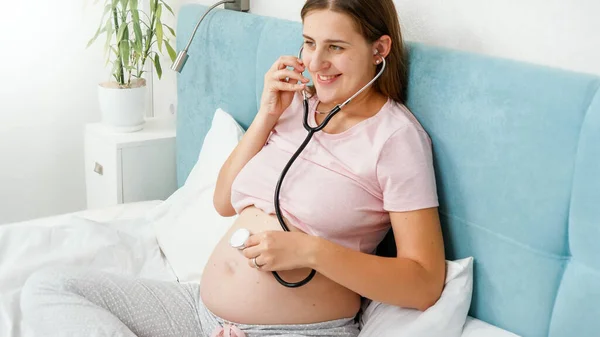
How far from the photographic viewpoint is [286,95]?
1542 millimetres

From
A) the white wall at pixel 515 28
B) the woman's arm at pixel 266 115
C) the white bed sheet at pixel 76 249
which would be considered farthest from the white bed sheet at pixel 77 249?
the white wall at pixel 515 28

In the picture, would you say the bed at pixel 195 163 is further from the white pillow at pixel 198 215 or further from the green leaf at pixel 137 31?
the green leaf at pixel 137 31

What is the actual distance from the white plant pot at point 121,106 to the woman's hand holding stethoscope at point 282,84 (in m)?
1.07

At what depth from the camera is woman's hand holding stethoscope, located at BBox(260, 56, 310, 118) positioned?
149 centimetres

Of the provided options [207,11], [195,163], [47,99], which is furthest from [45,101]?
[207,11]

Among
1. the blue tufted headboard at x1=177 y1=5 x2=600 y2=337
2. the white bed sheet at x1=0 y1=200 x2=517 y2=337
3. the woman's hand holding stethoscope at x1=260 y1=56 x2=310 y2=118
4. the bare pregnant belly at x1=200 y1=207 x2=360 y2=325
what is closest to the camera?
the blue tufted headboard at x1=177 y1=5 x2=600 y2=337

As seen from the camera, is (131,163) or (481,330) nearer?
(481,330)

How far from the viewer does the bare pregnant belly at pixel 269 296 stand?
1.36 m

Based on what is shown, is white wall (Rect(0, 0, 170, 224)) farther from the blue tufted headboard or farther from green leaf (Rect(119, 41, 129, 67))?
the blue tufted headboard

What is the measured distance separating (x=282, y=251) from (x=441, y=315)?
1.03ft

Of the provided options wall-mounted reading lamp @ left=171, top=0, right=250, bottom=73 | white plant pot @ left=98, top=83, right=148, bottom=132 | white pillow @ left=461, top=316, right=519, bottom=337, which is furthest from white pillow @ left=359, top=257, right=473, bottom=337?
white plant pot @ left=98, top=83, right=148, bottom=132

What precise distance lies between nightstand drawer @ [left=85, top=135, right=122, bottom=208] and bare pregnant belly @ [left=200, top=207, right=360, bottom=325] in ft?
3.52

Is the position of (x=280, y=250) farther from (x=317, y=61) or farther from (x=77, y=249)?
(x=77, y=249)

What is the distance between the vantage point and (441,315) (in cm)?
126
